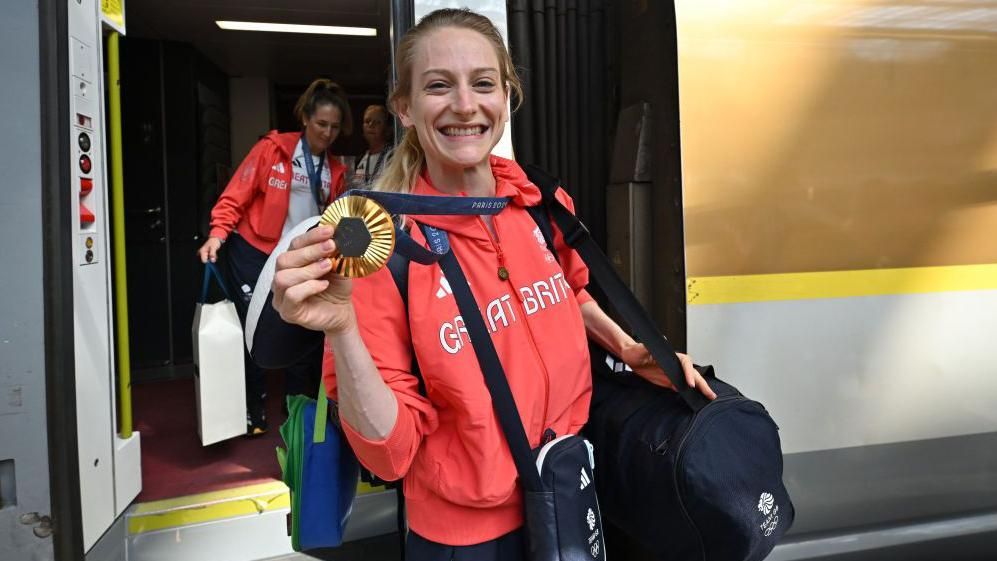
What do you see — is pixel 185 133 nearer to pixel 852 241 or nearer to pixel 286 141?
pixel 286 141

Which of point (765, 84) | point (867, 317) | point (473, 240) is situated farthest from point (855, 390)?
point (473, 240)

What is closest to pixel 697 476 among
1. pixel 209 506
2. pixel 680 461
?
pixel 680 461

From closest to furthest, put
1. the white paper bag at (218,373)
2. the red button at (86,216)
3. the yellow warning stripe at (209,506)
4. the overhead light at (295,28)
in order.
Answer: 1. the red button at (86,216)
2. the yellow warning stripe at (209,506)
3. the white paper bag at (218,373)
4. the overhead light at (295,28)

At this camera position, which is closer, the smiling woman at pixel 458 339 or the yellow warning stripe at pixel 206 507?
the smiling woman at pixel 458 339

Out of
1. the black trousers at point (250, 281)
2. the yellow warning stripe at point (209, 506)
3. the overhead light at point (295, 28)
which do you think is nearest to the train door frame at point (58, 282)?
the yellow warning stripe at point (209, 506)

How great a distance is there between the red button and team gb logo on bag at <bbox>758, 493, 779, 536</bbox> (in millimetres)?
1897

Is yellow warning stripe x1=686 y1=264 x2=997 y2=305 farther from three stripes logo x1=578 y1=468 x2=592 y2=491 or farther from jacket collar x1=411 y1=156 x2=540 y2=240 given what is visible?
three stripes logo x1=578 y1=468 x2=592 y2=491

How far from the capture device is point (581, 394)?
4.03 ft

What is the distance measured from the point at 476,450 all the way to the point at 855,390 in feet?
5.69

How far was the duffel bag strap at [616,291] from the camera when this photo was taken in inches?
49.2

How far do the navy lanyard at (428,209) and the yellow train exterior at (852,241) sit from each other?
3.56 ft

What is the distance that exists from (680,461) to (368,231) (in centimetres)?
74

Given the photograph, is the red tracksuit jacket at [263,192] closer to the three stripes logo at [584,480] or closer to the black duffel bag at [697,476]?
the black duffel bag at [697,476]

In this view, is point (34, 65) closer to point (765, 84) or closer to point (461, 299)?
point (461, 299)
